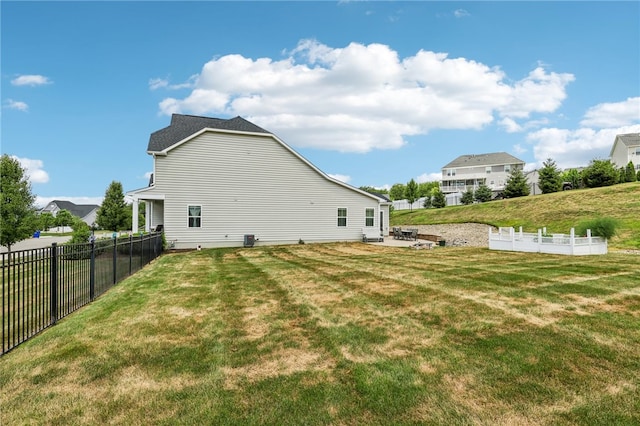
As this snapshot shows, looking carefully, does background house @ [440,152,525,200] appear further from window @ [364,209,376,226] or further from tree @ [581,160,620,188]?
window @ [364,209,376,226]

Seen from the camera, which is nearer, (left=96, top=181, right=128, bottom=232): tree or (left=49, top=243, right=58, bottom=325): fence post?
(left=49, top=243, right=58, bottom=325): fence post

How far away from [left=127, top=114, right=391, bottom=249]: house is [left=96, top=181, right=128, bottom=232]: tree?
25747 mm

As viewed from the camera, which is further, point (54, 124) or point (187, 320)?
point (54, 124)

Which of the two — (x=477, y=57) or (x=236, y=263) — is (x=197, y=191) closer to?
(x=236, y=263)

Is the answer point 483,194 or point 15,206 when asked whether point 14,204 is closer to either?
point 15,206

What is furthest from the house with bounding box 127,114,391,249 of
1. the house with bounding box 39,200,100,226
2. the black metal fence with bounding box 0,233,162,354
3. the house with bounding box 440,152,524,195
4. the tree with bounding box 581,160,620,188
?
the house with bounding box 39,200,100,226

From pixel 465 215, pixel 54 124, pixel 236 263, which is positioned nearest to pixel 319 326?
pixel 236 263

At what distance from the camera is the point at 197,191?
18484mm

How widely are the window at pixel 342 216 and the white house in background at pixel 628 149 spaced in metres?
53.5

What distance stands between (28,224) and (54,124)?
824 centimetres

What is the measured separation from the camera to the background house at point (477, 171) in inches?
2457

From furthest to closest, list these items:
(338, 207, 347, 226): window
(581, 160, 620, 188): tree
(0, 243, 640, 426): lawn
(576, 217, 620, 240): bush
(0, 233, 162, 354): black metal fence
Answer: (581, 160, 620, 188): tree → (338, 207, 347, 226): window → (576, 217, 620, 240): bush → (0, 233, 162, 354): black metal fence → (0, 243, 640, 426): lawn

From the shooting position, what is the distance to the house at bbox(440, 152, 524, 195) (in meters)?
62.4

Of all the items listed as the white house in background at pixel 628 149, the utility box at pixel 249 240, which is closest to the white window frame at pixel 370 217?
the utility box at pixel 249 240
